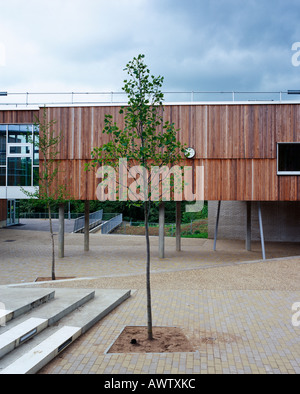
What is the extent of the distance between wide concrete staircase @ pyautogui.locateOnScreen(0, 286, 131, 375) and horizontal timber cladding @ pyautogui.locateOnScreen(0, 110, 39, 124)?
12.7 meters

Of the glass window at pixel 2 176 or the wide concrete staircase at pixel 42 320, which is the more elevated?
the glass window at pixel 2 176

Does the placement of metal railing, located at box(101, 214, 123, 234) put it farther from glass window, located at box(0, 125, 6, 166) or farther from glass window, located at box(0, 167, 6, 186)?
glass window, located at box(0, 125, 6, 166)

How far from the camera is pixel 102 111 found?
15.5m

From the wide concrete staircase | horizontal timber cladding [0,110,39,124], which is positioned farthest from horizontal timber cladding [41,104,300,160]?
the wide concrete staircase

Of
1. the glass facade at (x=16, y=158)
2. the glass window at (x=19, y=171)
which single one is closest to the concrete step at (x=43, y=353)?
the glass facade at (x=16, y=158)

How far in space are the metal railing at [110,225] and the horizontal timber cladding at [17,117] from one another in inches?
450

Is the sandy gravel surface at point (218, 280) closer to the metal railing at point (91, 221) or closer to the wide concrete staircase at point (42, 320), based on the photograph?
the wide concrete staircase at point (42, 320)

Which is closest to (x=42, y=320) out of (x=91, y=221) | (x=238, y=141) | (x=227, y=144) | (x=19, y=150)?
(x=227, y=144)

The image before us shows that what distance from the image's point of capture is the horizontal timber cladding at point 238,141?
14898 mm

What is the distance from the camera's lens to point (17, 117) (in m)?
19.1

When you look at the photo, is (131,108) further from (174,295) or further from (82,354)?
(174,295)

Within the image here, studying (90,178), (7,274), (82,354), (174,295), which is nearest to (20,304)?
(82,354)

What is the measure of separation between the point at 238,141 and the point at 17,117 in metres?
11.7
